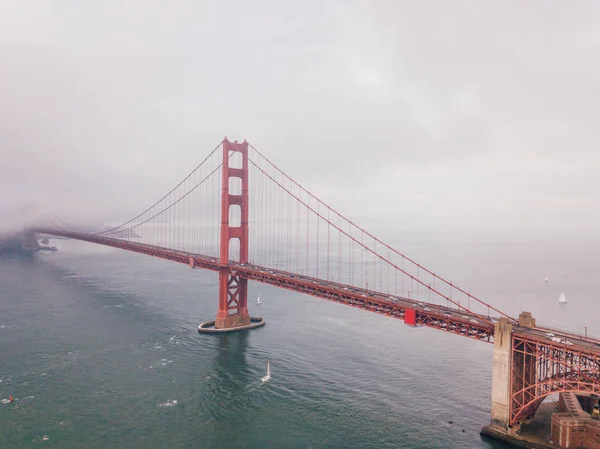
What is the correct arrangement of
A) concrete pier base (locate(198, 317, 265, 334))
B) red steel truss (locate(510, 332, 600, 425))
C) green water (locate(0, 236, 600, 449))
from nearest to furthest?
red steel truss (locate(510, 332, 600, 425)) < green water (locate(0, 236, 600, 449)) < concrete pier base (locate(198, 317, 265, 334))

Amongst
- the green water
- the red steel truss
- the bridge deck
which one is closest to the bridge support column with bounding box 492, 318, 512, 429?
the red steel truss

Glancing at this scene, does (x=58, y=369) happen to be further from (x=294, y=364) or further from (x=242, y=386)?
(x=294, y=364)

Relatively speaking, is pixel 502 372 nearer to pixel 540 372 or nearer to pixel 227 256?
pixel 540 372

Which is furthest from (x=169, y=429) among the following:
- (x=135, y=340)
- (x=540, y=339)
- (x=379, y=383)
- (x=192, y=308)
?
(x=192, y=308)

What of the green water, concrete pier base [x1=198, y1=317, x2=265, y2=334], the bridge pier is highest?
the bridge pier

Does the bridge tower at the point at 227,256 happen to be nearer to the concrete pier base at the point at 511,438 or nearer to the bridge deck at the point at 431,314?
the bridge deck at the point at 431,314

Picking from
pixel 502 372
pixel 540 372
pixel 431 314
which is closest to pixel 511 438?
pixel 502 372

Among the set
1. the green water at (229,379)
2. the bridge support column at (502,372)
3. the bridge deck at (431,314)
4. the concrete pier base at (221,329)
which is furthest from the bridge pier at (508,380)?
the concrete pier base at (221,329)

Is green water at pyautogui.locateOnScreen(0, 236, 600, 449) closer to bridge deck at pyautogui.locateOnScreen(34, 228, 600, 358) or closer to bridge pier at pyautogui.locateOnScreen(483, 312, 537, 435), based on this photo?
bridge pier at pyautogui.locateOnScreen(483, 312, 537, 435)
